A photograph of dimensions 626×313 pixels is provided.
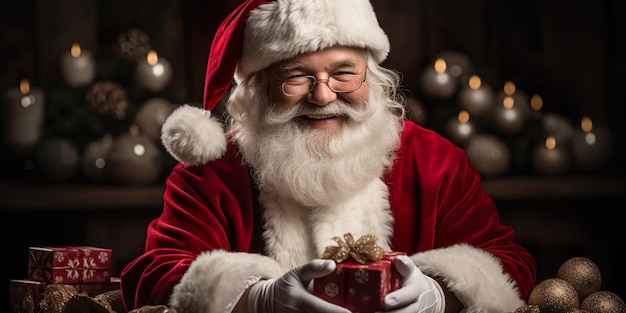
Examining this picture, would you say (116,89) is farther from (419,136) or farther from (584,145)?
(584,145)

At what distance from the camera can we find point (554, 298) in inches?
94.0

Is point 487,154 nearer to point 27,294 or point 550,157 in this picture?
point 550,157

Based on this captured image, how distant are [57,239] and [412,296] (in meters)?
2.49

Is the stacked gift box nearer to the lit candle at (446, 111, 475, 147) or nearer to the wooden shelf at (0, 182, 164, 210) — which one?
the wooden shelf at (0, 182, 164, 210)

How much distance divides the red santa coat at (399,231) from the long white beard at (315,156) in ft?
0.26

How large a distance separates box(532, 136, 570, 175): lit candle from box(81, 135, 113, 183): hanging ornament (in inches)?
67.1

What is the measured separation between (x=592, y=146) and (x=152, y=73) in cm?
179

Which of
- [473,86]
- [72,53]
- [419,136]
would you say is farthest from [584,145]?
[72,53]

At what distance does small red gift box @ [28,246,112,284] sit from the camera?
2.75 m

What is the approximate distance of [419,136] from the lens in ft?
8.93

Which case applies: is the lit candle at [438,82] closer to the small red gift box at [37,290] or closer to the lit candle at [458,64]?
the lit candle at [458,64]

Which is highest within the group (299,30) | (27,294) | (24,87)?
(299,30)

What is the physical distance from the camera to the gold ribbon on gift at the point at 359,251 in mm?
2115

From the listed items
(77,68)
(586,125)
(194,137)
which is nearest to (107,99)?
(77,68)
